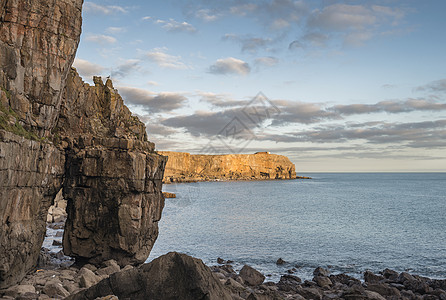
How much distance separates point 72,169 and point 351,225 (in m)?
50.2

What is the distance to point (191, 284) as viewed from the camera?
1170 cm

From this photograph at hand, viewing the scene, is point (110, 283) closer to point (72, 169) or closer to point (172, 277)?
point (172, 277)

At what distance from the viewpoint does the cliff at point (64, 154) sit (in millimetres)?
18906

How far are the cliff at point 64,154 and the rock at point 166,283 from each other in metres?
8.59

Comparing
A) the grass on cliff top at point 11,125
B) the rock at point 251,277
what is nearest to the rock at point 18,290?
the grass on cliff top at point 11,125

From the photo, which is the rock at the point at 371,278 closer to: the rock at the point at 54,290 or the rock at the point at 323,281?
the rock at the point at 323,281

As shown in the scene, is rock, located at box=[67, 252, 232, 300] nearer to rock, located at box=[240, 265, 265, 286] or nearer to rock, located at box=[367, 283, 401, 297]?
rock, located at box=[240, 265, 265, 286]

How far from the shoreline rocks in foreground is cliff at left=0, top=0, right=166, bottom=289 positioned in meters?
1.91

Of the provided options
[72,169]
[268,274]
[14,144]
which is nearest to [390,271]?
[268,274]

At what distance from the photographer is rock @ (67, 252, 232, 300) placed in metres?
11.7

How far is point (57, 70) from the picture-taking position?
2233 cm

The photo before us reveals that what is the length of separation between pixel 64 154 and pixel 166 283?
16.3m

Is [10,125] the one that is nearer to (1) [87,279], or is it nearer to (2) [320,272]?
(1) [87,279]

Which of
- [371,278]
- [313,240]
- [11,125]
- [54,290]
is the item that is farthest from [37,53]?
[313,240]
